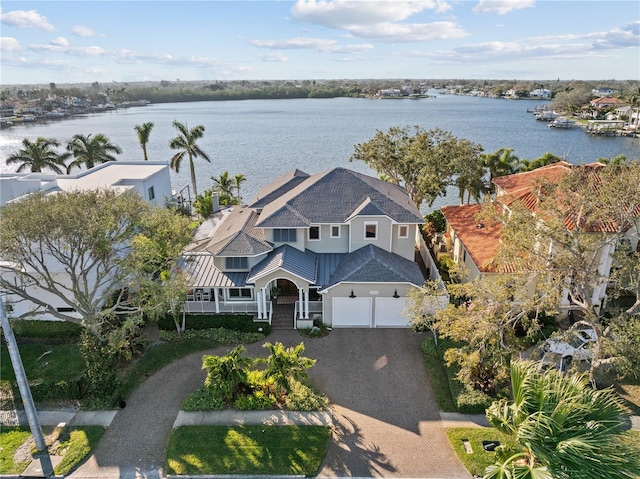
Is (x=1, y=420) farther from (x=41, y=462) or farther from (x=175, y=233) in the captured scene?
(x=175, y=233)

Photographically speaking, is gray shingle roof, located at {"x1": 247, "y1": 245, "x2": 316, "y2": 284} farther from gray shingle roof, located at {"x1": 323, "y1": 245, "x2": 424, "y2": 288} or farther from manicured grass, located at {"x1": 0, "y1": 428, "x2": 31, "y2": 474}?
manicured grass, located at {"x1": 0, "y1": 428, "x2": 31, "y2": 474}

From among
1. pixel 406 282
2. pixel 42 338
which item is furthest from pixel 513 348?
pixel 42 338

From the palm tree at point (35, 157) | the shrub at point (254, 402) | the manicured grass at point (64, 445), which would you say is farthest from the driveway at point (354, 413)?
the palm tree at point (35, 157)

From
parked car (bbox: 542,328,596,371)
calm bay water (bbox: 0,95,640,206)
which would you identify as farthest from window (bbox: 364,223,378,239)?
calm bay water (bbox: 0,95,640,206)

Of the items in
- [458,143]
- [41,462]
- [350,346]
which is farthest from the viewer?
[458,143]

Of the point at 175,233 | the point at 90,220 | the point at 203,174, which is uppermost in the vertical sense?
the point at 90,220

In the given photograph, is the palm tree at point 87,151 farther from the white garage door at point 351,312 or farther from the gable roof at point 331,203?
the white garage door at point 351,312
